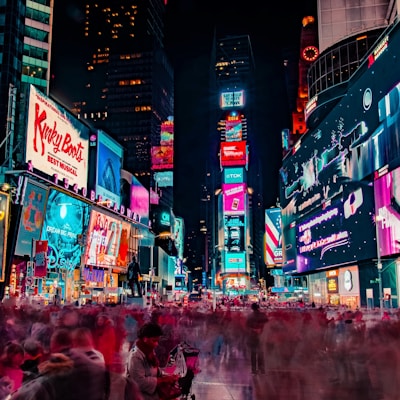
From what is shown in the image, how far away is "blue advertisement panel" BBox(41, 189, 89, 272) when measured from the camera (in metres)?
52.8

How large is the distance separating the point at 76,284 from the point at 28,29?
38745 mm

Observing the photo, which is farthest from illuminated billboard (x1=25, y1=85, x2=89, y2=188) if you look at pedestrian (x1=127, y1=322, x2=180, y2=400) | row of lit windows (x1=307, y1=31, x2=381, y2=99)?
pedestrian (x1=127, y1=322, x2=180, y2=400)

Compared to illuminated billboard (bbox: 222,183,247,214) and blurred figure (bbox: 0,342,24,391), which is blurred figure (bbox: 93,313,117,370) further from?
illuminated billboard (bbox: 222,183,247,214)

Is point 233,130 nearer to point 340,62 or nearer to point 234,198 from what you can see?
point 234,198

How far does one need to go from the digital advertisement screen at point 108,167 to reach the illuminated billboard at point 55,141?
5109 millimetres

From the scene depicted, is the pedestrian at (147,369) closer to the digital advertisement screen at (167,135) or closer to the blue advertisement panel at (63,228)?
the blue advertisement panel at (63,228)

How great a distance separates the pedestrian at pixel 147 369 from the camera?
5.31m

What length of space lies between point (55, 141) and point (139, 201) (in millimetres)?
34294

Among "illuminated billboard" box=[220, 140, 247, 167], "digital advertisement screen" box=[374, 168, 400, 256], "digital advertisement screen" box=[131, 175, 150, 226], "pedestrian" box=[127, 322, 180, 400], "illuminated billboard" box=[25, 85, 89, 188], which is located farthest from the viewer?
"illuminated billboard" box=[220, 140, 247, 167]

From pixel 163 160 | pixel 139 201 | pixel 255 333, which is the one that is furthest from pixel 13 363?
pixel 163 160

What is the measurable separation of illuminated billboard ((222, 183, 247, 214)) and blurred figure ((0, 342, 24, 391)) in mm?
152298

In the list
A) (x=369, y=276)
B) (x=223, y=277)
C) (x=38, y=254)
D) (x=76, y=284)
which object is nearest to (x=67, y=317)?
(x=38, y=254)

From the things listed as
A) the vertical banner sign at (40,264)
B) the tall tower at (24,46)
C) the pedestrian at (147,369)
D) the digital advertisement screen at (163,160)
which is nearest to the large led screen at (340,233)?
the vertical banner sign at (40,264)

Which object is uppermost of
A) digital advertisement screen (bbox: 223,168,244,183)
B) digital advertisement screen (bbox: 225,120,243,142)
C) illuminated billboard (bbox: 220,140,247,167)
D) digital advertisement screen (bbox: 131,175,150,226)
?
digital advertisement screen (bbox: 225,120,243,142)
